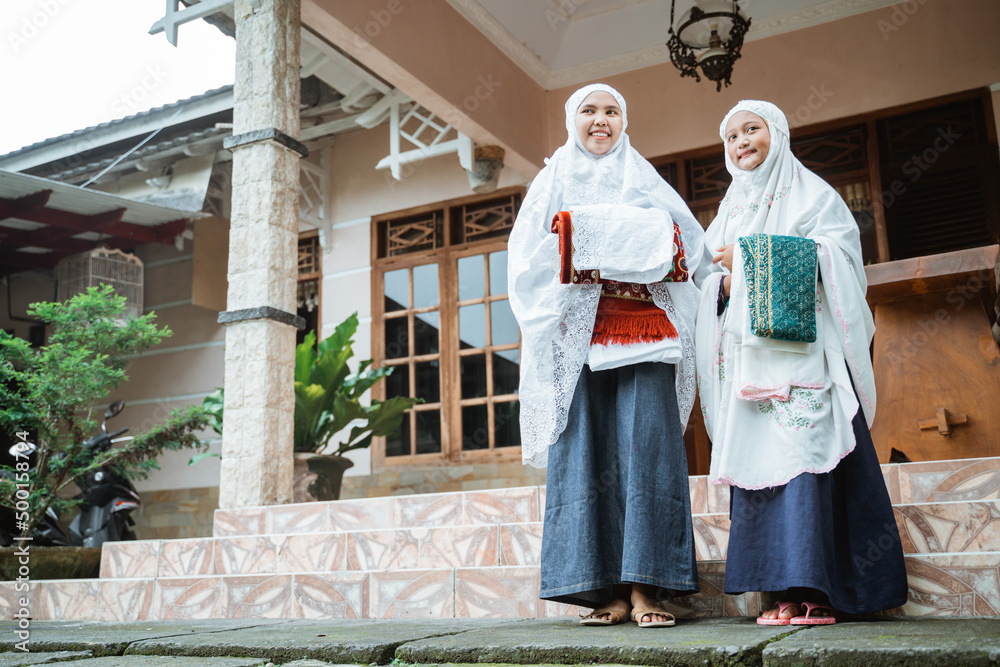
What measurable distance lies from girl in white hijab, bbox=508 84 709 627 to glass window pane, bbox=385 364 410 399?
462cm

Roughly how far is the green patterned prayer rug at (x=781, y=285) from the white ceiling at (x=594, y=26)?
13.6 feet

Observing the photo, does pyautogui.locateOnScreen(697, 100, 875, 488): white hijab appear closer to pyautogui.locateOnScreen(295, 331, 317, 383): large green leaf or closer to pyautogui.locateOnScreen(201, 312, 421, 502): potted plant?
pyautogui.locateOnScreen(201, 312, 421, 502): potted plant

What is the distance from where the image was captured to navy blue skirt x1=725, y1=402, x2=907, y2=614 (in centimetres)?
198

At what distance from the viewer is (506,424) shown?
256 inches

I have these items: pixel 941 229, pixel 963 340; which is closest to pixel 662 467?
pixel 963 340

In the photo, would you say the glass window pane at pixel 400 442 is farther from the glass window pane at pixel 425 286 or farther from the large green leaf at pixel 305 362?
the large green leaf at pixel 305 362

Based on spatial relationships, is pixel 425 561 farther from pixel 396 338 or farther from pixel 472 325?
pixel 396 338

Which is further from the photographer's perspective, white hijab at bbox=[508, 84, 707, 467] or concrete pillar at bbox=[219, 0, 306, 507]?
concrete pillar at bbox=[219, 0, 306, 507]

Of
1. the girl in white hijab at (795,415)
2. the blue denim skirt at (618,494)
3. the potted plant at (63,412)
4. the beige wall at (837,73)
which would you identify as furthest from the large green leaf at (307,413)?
the girl in white hijab at (795,415)

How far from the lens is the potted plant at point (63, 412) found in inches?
188

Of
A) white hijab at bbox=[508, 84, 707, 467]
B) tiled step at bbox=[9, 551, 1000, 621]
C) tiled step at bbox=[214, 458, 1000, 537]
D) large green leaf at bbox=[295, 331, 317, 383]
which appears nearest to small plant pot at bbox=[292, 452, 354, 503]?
large green leaf at bbox=[295, 331, 317, 383]

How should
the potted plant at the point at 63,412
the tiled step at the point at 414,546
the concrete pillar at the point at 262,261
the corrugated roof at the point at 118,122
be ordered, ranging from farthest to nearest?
the corrugated roof at the point at 118,122, the potted plant at the point at 63,412, the concrete pillar at the point at 262,261, the tiled step at the point at 414,546

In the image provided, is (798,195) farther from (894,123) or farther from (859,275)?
(894,123)

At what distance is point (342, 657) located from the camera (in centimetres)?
173
